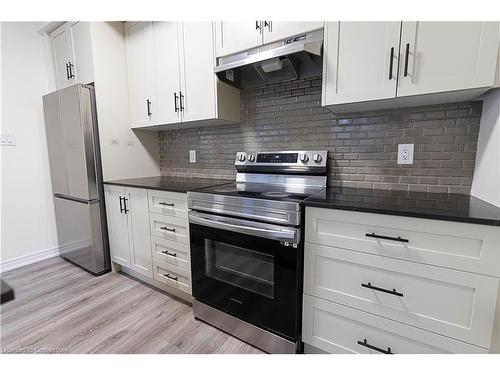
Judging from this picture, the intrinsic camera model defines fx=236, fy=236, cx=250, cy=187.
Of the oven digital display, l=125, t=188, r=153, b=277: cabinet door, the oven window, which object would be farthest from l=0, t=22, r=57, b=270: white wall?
the oven digital display

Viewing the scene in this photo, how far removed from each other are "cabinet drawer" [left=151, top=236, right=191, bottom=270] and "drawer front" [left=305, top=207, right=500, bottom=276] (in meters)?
0.96

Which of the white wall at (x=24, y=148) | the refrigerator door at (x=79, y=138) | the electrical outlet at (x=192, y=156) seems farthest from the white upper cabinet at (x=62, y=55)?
the electrical outlet at (x=192, y=156)

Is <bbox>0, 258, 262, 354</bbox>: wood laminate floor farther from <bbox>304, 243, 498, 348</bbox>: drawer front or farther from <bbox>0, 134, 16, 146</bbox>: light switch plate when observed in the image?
<bbox>0, 134, 16, 146</bbox>: light switch plate

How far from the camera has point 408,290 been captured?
40.7 inches

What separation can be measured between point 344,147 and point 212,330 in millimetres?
1519

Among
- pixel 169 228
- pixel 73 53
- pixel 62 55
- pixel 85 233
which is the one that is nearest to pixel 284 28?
pixel 169 228

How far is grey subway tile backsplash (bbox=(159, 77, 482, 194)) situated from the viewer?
1.33 meters

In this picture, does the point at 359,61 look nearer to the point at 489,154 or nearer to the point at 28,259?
the point at 489,154

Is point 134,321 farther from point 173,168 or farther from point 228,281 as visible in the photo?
point 173,168

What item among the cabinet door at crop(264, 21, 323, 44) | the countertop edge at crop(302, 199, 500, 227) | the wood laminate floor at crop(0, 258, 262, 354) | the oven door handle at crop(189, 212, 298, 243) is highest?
the cabinet door at crop(264, 21, 323, 44)

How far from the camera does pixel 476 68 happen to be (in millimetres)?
1027

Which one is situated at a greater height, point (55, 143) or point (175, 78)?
point (175, 78)

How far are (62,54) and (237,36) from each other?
1.93 meters
